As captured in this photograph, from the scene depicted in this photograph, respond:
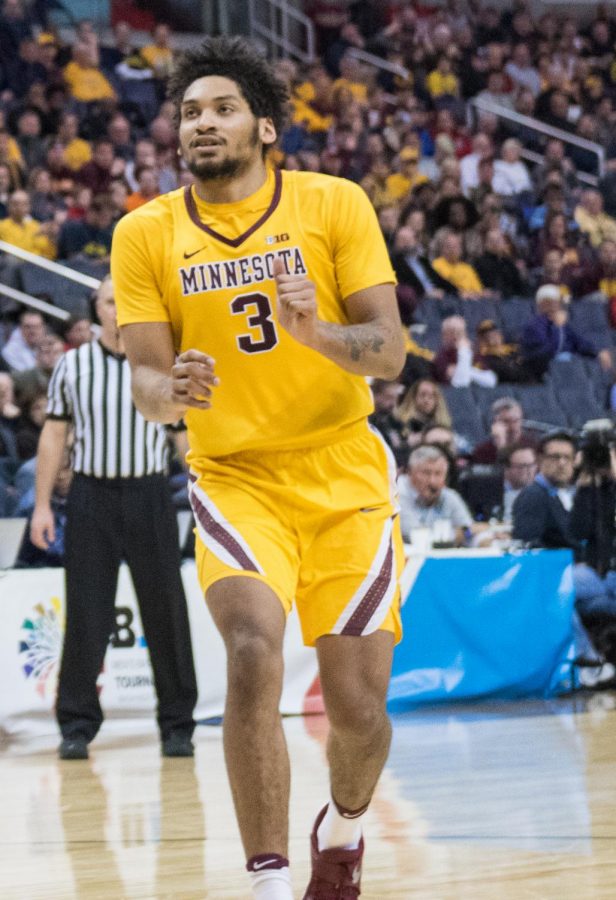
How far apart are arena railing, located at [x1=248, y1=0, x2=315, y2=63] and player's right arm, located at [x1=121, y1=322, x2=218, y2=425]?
1581cm

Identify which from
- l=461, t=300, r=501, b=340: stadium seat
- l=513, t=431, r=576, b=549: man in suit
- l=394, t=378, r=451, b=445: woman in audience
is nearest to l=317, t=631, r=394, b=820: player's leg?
l=513, t=431, r=576, b=549: man in suit

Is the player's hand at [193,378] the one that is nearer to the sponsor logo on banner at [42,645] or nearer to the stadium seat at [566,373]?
Result: the sponsor logo on banner at [42,645]

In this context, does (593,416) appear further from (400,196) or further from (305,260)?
(305,260)

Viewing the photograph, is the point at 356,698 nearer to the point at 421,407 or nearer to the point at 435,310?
the point at 421,407

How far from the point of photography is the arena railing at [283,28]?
1919 cm

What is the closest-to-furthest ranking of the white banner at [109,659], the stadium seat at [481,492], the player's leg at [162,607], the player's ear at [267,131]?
the player's ear at [267,131] → the player's leg at [162,607] → the white banner at [109,659] → the stadium seat at [481,492]

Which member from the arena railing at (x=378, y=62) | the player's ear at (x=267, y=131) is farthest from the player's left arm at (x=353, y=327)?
the arena railing at (x=378, y=62)

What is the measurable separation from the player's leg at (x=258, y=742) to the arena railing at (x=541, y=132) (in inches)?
633

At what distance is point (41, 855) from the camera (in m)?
4.53

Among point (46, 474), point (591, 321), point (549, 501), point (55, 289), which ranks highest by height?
point (55, 289)

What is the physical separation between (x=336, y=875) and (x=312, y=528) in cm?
83

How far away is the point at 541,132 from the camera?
18953 mm

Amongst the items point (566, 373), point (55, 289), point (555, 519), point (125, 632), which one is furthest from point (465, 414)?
point (125, 632)

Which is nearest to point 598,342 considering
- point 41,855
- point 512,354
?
point 512,354
